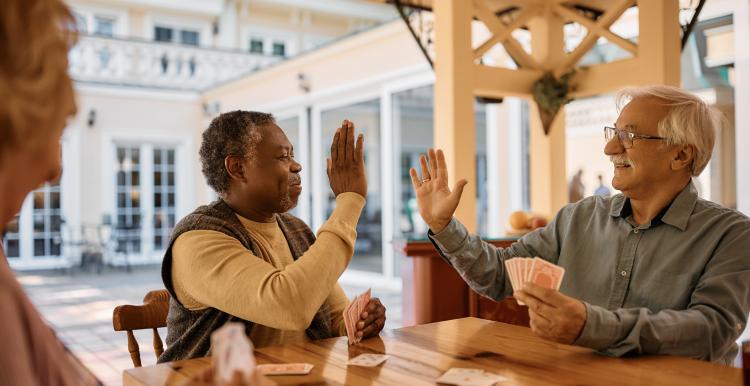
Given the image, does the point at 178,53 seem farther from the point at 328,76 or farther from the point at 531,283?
the point at 531,283

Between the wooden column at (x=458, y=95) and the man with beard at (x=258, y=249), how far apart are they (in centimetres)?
185

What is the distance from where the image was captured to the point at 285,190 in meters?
2.01

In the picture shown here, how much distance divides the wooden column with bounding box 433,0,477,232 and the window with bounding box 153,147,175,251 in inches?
385

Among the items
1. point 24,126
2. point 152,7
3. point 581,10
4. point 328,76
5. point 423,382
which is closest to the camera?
point 24,126

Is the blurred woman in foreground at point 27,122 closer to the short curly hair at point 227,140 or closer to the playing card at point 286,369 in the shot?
the playing card at point 286,369

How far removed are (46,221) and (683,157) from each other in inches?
476

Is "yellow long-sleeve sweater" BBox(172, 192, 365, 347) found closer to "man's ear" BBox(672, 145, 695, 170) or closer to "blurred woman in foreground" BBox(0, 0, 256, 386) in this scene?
"blurred woman in foreground" BBox(0, 0, 256, 386)

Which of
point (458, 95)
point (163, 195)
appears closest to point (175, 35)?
point (163, 195)

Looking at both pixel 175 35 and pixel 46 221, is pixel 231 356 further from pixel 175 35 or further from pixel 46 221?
pixel 175 35

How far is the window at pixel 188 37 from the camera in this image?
1434 cm

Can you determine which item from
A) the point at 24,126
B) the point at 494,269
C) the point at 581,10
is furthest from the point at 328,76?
the point at 24,126

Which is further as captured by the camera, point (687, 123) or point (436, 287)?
point (436, 287)

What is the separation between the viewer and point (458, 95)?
12.9 ft

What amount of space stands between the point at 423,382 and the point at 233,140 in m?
0.96
